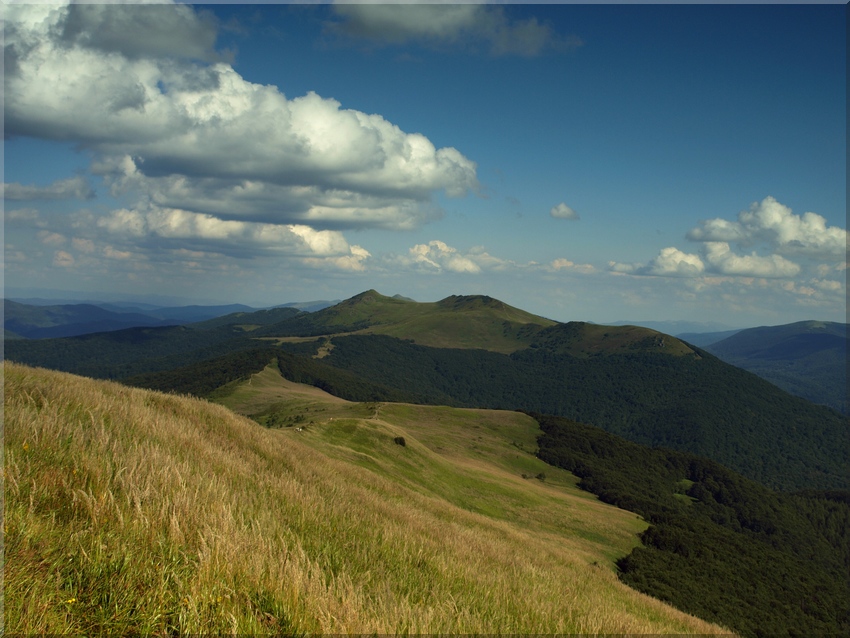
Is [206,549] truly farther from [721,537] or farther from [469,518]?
[721,537]

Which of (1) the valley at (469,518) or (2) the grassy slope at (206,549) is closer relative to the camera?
(2) the grassy slope at (206,549)

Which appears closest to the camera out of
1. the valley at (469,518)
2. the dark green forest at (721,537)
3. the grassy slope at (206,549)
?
the grassy slope at (206,549)

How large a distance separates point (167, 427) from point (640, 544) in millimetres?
74082

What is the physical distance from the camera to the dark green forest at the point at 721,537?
59688 mm

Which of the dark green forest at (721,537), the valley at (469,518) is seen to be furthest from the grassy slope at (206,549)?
the dark green forest at (721,537)

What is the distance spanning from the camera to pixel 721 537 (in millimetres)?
96312

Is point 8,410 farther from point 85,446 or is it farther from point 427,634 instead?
point 427,634

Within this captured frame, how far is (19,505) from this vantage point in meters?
4.36

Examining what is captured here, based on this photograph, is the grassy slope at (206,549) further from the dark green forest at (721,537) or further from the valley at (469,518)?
the dark green forest at (721,537)

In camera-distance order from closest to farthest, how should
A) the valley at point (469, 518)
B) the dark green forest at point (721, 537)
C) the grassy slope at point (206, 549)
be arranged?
the grassy slope at point (206, 549) → the valley at point (469, 518) → the dark green forest at point (721, 537)

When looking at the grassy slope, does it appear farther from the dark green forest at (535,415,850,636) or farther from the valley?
the dark green forest at (535,415,850,636)

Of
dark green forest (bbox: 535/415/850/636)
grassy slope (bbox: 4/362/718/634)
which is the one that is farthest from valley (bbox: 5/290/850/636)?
dark green forest (bbox: 535/415/850/636)

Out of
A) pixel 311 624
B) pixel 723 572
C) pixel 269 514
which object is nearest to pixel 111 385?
pixel 269 514

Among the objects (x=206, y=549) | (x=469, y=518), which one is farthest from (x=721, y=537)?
(x=206, y=549)
